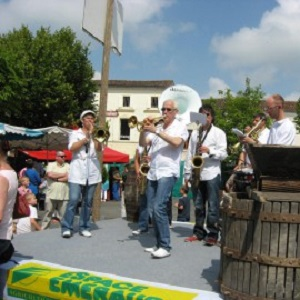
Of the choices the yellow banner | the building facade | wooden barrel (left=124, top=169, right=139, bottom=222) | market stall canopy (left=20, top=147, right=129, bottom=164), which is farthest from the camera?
the building facade

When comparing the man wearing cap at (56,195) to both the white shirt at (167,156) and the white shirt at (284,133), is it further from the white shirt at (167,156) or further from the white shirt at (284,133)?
the white shirt at (284,133)

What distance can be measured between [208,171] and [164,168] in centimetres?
84

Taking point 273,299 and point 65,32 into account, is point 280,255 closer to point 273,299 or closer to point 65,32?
point 273,299

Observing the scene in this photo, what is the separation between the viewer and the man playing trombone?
19.7 feet

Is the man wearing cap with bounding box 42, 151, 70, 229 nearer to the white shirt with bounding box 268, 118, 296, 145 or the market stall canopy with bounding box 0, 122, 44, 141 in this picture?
the market stall canopy with bounding box 0, 122, 44, 141

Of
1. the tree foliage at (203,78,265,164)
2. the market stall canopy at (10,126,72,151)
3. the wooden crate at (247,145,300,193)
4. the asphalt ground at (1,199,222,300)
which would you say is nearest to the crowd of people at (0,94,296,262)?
the asphalt ground at (1,199,222,300)

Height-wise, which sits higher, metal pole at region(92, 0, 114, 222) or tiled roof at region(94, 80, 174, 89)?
tiled roof at region(94, 80, 174, 89)

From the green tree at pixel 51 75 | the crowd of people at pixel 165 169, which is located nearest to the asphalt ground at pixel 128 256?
the crowd of people at pixel 165 169

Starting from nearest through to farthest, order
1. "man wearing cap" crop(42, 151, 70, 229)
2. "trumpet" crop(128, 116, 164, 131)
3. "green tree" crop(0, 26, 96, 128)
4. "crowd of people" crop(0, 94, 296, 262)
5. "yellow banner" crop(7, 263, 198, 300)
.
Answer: "yellow banner" crop(7, 263, 198, 300) < "crowd of people" crop(0, 94, 296, 262) < "trumpet" crop(128, 116, 164, 131) < "man wearing cap" crop(42, 151, 70, 229) < "green tree" crop(0, 26, 96, 128)

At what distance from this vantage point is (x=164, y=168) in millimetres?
5434

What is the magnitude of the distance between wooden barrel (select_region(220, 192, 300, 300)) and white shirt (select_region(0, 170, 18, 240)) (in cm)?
221

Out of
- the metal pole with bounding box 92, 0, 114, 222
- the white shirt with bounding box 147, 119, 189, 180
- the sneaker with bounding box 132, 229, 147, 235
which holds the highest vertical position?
the metal pole with bounding box 92, 0, 114, 222

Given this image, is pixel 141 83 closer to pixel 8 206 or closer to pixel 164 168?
pixel 164 168

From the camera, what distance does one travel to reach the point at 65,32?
103 feet
